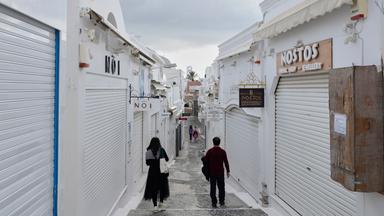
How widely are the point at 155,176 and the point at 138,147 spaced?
5.03 metres

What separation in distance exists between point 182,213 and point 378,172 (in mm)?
4755

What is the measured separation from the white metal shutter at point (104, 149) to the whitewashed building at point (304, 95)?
3.65 meters

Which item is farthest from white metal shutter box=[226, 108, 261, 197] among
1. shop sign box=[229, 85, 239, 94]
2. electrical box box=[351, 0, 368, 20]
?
electrical box box=[351, 0, 368, 20]

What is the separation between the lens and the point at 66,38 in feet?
18.9

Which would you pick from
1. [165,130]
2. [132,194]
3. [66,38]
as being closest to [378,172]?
[66,38]

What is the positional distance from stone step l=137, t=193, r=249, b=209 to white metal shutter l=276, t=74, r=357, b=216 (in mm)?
1785

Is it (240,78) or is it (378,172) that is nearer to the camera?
(378,172)

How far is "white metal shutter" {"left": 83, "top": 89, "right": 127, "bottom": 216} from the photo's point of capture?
686 centimetres

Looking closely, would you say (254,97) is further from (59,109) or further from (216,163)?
(59,109)

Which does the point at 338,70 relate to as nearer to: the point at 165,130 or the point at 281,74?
the point at 281,74

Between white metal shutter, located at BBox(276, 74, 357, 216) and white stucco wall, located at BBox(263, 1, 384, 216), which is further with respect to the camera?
white metal shutter, located at BBox(276, 74, 357, 216)

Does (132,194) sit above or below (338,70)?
below

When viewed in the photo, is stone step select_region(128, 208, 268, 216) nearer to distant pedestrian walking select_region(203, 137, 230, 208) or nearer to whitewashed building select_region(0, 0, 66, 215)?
distant pedestrian walking select_region(203, 137, 230, 208)

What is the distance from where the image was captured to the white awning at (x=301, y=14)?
5594 mm
